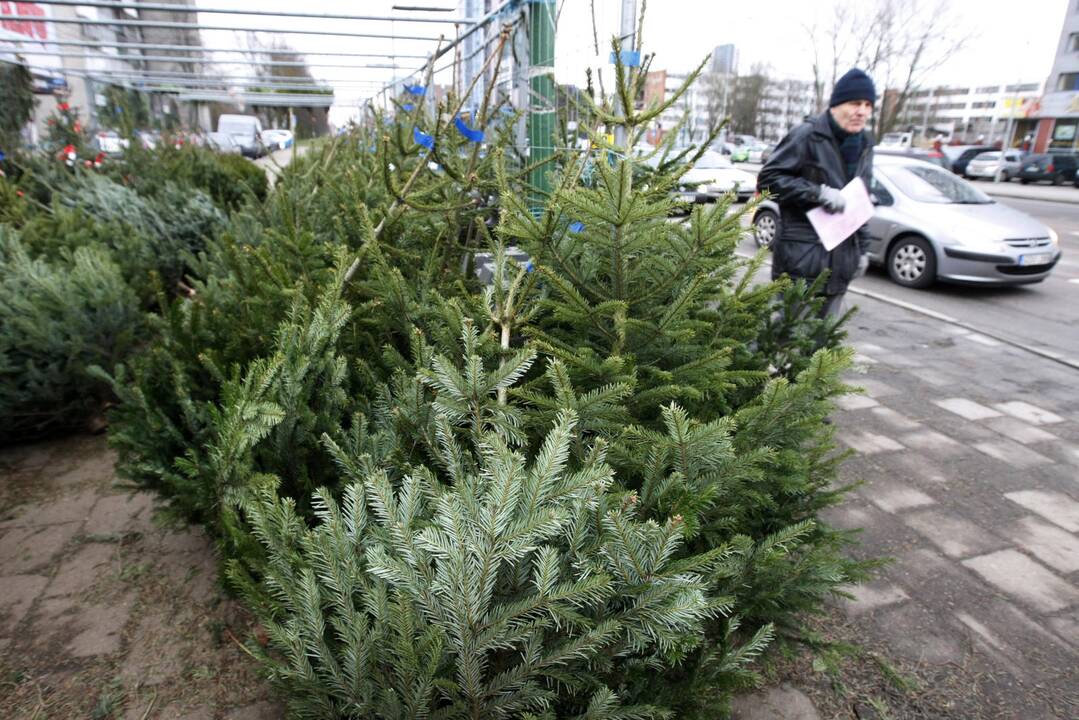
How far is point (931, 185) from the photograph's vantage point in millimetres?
8703

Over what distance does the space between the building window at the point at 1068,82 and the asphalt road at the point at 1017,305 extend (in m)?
49.0

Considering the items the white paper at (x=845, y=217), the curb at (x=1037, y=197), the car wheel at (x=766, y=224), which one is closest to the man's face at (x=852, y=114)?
the white paper at (x=845, y=217)

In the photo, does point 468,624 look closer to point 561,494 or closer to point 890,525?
point 561,494

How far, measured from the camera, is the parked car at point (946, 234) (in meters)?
7.77

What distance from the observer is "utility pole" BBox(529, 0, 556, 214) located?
345cm

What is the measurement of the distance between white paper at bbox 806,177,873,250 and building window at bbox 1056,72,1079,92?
57.4 m

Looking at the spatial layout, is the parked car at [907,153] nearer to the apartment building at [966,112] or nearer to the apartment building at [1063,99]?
the apartment building at [1063,99]

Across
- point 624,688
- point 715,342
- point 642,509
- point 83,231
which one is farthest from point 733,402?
point 83,231

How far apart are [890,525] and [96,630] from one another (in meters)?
3.24

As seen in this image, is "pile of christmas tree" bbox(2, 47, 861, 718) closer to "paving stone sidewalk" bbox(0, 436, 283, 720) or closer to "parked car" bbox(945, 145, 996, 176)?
"paving stone sidewalk" bbox(0, 436, 283, 720)

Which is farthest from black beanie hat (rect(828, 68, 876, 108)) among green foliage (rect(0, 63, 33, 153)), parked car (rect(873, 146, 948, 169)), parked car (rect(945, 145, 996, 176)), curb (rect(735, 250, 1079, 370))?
parked car (rect(945, 145, 996, 176))

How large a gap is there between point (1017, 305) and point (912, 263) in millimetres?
1245

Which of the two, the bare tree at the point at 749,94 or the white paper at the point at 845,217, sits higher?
the bare tree at the point at 749,94

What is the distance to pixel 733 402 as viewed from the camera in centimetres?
212
